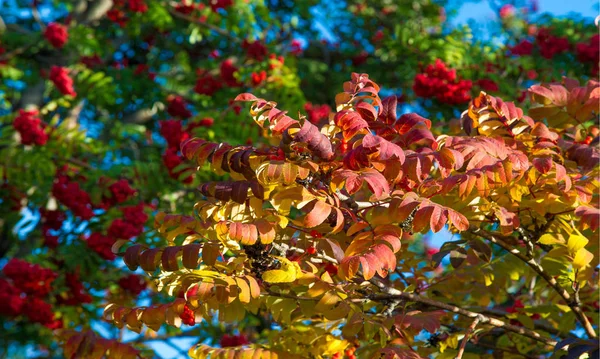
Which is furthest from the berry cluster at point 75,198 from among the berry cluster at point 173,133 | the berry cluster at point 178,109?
the berry cluster at point 178,109

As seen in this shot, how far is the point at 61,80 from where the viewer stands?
20.4 feet

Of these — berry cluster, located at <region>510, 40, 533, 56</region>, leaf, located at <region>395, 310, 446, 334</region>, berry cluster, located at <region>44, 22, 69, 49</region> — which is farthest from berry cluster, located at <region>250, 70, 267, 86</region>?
leaf, located at <region>395, 310, 446, 334</region>

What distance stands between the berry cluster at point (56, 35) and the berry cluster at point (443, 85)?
10.6ft

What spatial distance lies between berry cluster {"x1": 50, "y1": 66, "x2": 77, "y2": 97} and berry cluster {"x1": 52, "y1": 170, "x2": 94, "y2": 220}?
54.6 inches

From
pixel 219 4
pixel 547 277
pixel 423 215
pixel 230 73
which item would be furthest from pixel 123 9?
pixel 423 215

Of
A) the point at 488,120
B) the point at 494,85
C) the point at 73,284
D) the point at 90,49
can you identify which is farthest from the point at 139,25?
the point at 488,120

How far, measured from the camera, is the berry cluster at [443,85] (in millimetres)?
5227

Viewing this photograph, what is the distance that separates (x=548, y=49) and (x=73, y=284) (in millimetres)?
3979

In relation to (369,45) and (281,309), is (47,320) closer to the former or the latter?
(281,309)

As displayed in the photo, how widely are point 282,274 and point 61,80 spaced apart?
4546 mm

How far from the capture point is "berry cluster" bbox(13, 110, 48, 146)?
5.50m

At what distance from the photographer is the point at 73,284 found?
5227 millimetres

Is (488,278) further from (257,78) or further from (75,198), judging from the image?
(257,78)

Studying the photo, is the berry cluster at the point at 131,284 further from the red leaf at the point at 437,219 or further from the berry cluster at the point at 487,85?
the red leaf at the point at 437,219
